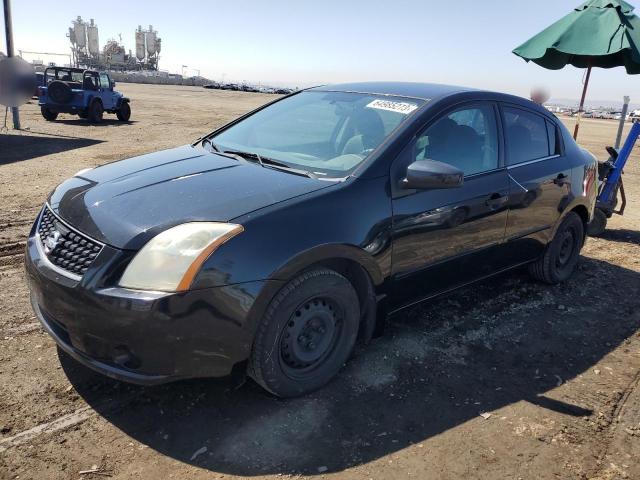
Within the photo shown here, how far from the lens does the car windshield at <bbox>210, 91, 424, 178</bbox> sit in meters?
3.30

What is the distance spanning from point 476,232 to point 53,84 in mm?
16318

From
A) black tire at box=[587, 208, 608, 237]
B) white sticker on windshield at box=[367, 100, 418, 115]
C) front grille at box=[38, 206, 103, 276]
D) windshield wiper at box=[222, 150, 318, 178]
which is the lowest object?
black tire at box=[587, 208, 608, 237]

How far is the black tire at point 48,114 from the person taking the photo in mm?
16844

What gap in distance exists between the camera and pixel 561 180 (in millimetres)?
4445

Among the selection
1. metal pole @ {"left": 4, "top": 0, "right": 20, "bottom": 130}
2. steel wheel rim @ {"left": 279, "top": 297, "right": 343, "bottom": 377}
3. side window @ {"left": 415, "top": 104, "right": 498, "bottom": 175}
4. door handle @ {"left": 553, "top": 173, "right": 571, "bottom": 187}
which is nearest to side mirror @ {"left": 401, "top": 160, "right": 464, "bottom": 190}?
side window @ {"left": 415, "top": 104, "right": 498, "bottom": 175}

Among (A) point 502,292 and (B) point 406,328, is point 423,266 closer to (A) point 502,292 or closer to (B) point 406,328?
(B) point 406,328

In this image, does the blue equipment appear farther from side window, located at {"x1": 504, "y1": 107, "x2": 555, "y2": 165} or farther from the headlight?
the headlight

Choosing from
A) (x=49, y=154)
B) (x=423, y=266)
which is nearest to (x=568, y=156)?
(x=423, y=266)

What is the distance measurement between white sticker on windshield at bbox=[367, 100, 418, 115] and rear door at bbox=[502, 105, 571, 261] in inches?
38.1

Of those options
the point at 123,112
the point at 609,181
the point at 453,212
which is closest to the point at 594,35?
the point at 609,181

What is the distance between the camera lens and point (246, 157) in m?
3.46

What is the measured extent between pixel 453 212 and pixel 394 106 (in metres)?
0.81

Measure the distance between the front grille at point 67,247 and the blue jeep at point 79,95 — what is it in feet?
51.2

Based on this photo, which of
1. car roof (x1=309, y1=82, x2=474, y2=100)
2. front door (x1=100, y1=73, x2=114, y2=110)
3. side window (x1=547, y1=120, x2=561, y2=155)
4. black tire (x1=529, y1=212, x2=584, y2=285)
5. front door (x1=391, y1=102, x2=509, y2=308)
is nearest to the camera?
front door (x1=391, y1=102, x2=509, y2=308)
